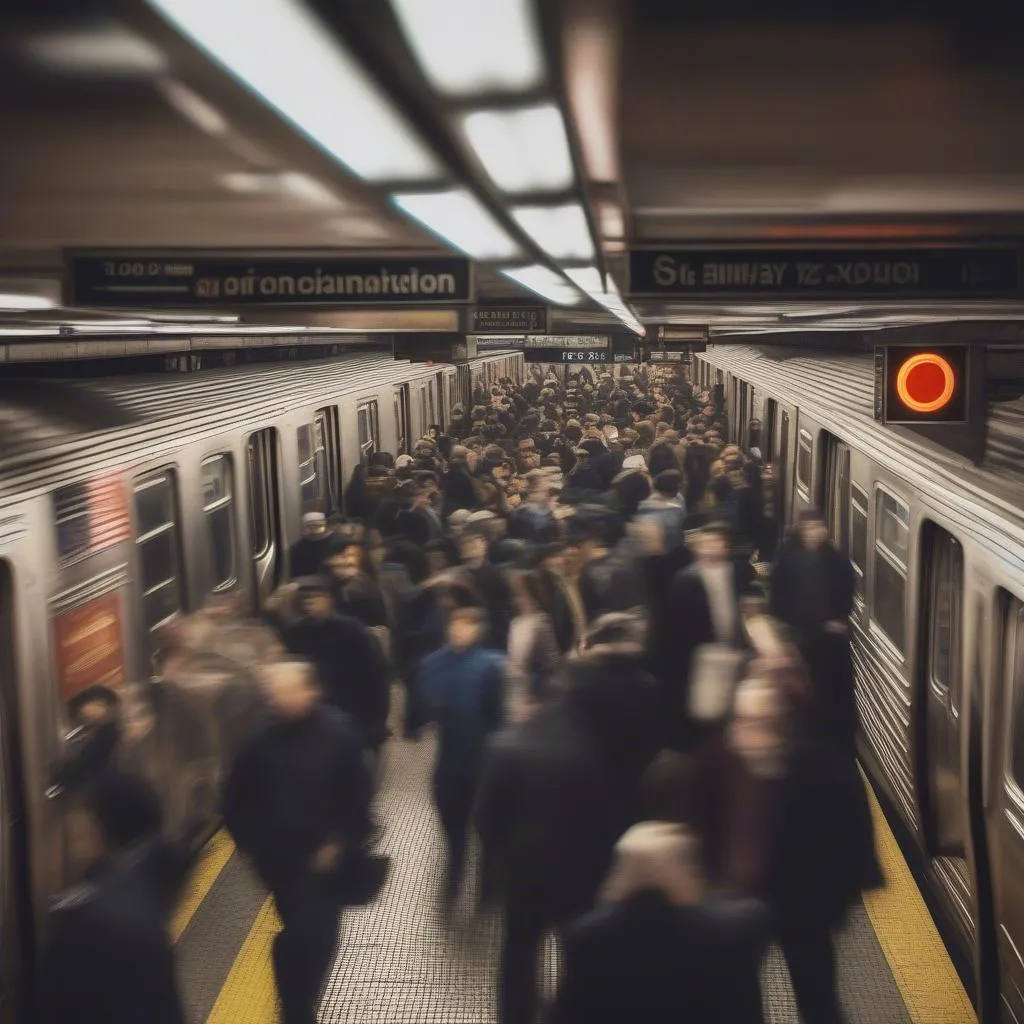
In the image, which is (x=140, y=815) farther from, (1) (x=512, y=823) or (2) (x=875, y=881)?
(2) (x=875, y=881)

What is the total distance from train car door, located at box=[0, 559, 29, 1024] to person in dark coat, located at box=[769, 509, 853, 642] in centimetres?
412

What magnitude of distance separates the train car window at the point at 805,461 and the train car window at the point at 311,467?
4.19 metres

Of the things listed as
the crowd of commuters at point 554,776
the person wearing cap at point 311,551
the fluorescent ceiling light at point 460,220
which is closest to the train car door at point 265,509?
the person wearing cap at point 311,551

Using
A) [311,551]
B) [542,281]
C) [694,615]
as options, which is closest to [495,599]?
[694,615]

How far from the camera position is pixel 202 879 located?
5984 millimetres

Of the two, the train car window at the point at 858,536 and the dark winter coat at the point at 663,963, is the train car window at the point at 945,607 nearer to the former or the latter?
the train car window at the point at 858,536

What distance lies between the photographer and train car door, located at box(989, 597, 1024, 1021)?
13.4 feet

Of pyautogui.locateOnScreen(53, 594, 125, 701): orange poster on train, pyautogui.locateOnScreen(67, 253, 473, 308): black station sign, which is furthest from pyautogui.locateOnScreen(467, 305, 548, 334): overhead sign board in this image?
pyautogui.locateOnScreen(67, 253, 473, 308): black station sign

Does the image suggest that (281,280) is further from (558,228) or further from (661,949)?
(661,949)

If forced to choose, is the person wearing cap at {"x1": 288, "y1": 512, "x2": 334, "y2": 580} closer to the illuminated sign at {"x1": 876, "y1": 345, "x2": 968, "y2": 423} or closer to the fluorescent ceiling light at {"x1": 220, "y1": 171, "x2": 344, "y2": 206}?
the illuminated sign at {"x1": 876, "y1": 345, "x2": 968, "y2": 423}

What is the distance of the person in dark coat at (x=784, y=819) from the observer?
380 centimetres

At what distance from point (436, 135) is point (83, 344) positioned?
658 cm

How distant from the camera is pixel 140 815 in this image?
158 inches

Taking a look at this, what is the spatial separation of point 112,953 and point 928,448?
428 cm
